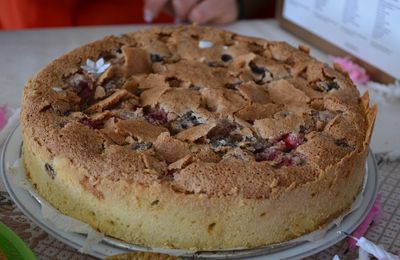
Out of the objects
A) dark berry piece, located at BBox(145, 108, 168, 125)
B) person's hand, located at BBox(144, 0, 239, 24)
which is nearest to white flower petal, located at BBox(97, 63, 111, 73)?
dark berry piece, located at BBox(145, 108, 168, 125)

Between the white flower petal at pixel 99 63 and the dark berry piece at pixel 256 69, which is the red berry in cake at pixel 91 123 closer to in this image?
the white flower petal at pixel 99 63

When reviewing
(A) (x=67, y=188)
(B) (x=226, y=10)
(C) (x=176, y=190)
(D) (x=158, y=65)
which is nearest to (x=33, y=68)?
(D) (x=158, y=65)

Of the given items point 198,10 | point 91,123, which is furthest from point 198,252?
point 198,10

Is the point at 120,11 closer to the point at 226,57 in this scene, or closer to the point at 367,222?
the point at 226,57

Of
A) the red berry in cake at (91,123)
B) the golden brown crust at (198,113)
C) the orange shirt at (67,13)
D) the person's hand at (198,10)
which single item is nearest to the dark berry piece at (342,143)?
the golden brown crust at (198,113)

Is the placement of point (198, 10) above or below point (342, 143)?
below

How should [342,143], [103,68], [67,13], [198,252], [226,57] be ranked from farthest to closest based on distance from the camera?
[67,13], [226,57], [103,68], [342,143], [198,252]
